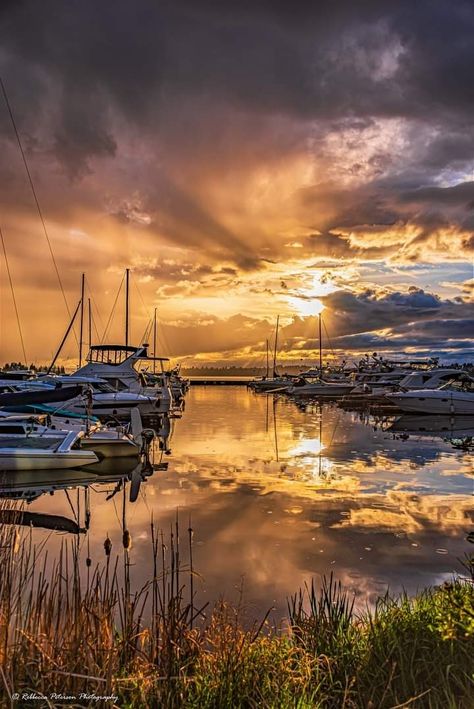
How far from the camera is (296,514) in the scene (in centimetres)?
1303

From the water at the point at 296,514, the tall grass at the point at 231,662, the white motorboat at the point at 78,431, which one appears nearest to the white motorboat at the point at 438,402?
the water at the point at 296,514

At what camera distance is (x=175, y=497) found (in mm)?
14984

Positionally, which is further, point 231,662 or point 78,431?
point 78,431

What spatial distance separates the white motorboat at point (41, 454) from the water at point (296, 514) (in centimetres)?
60

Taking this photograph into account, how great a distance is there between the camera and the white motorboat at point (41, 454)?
55.1 feet

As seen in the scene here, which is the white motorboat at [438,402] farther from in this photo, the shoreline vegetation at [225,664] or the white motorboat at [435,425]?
the shoreline vegetation at [225,664]

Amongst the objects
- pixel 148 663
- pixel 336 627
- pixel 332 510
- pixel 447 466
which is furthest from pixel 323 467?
pixel 148 663

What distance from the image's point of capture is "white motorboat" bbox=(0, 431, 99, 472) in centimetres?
1680

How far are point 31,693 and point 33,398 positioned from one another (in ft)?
37.5

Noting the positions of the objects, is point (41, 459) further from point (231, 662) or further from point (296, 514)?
point (231, 662)

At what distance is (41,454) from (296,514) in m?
8.07

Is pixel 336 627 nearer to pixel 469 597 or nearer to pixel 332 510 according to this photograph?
pixel 469 597

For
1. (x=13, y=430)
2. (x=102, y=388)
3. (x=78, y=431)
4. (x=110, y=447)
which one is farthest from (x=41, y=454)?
(x=102, y=388)

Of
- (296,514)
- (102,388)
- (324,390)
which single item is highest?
(102,388)
